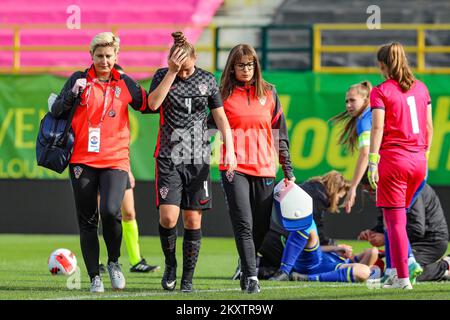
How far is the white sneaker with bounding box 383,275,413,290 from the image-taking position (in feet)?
27.8

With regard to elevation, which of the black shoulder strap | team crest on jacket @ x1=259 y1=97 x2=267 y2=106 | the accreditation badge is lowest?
the accreditation badge

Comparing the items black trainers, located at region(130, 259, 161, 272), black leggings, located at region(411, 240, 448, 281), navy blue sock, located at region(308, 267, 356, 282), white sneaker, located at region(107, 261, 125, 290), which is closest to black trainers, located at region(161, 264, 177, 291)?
white sneaker, located at region(107, 261, 125, 290)

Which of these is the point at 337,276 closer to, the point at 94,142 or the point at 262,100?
the point at 262,100

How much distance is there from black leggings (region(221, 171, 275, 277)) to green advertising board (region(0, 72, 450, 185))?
7395 millimetres

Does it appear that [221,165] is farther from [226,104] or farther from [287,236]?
[287,236]

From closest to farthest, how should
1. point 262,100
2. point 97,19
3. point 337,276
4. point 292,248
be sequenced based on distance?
point 262,100
point 337,276
point 292,248
point 97,19

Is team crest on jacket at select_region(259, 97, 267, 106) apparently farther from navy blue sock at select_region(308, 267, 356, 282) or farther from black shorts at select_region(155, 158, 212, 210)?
navy blue sock at select_region(308, 267, 356, 282)

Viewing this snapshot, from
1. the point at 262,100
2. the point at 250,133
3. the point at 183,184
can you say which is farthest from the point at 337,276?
the point at 183,184

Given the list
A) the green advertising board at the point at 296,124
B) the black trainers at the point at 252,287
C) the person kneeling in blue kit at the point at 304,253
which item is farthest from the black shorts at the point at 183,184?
the green advertising board at the point at 296,124

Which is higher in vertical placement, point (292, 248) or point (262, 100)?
point (262, 100)

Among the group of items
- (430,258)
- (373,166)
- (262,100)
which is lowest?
(430,258)

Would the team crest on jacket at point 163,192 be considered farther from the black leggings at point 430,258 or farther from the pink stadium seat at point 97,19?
the pink stadium seat at point 97,19

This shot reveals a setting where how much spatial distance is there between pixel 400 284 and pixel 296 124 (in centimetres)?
831

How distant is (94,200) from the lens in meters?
8.54
